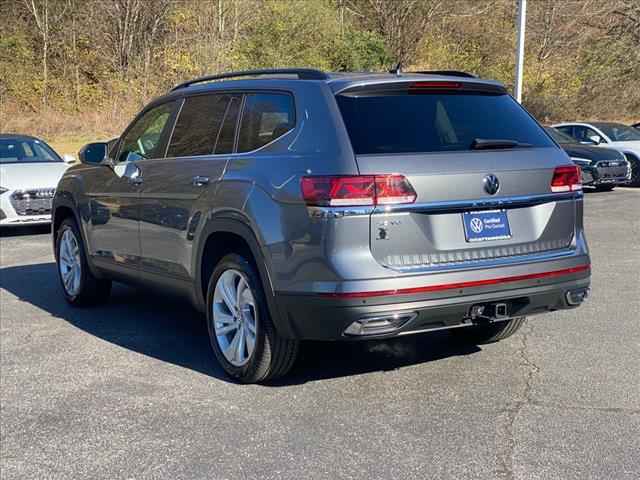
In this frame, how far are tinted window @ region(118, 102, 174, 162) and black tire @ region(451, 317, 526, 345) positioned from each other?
2602 millimetres

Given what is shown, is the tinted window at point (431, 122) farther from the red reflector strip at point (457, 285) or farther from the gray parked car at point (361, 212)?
the red reflector strip at point (457, 285)

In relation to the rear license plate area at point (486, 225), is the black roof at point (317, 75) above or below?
above

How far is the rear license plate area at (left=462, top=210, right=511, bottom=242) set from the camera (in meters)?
4.63

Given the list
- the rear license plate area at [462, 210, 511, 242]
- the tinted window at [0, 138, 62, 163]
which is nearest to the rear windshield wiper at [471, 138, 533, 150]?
the rear license plate area at [462, 210, 511, 242]

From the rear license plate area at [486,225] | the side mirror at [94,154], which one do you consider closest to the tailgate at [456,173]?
the rear license plate area at [486,225]

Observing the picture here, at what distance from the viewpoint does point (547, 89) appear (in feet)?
131

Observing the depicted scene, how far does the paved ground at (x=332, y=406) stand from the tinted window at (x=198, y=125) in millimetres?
1452

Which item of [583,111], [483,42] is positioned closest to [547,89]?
[583,111]

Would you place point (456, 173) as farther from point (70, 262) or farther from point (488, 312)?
point (70, 262)

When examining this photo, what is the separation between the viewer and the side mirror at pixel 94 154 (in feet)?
23.3

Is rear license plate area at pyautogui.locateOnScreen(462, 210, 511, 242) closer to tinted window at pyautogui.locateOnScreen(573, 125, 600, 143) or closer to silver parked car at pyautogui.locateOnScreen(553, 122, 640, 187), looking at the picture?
silver parked car at pyautogui.locateOnScreen(553, 122, 640, 187)

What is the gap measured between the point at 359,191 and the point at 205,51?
1258 inches

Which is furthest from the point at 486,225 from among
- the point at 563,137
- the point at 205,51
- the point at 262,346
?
the point at 205,51

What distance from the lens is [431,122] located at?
4.85 metres
